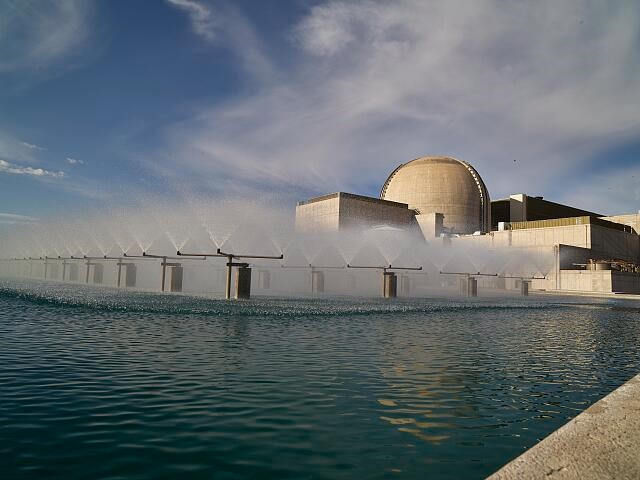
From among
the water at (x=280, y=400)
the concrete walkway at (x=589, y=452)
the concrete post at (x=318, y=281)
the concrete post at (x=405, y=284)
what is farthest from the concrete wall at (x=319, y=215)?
the concrete walkway at (x=589, y=452)

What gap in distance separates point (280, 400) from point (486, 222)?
→ 11064cm

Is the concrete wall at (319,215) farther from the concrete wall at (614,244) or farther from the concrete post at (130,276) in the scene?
the concrete wall at (614,244)

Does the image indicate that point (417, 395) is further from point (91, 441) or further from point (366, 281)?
point (366, 281)

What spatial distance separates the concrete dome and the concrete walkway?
101 m

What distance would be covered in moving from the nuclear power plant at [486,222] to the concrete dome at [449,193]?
220 millimetres

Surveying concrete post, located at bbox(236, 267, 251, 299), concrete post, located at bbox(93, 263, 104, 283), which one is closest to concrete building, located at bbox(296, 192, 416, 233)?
concrete post, located at bbox(93, 263, 104, 283)

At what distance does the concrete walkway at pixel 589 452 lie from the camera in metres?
4.61

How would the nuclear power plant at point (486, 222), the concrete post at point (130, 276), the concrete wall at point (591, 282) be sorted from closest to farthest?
1. the concrete post at point (130, 276)
2. the concrete wall at point (591, 282)
3. the nuclear power plant at point (486, 222)

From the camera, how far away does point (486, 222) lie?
365ft

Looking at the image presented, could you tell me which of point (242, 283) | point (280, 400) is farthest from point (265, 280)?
point (280, 400)

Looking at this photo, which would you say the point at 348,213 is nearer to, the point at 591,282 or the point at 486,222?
the point at 486,222

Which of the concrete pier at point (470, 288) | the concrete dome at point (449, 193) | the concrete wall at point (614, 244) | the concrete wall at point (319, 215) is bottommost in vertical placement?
the concrete pier at point (470, 288)

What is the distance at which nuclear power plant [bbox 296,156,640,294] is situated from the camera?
261 feet

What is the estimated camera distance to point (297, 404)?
26.3 feet
